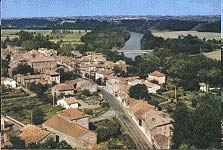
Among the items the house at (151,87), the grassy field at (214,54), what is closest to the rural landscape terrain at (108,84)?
the house at (151,87)

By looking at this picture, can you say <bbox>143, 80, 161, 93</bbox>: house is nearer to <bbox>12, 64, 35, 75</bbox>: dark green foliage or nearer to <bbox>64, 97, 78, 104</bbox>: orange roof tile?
<bbox>64, 97, 78, 104</bbox>: orange roof tile

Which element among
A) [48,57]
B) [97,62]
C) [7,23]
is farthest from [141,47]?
[7,23]

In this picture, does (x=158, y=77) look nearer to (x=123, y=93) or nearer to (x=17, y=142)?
(x=123, y=93)

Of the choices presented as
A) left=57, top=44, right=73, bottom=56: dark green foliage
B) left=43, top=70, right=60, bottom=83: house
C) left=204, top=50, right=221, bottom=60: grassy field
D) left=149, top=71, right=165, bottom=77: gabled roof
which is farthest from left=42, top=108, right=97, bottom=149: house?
left=204, top=50, right=221, bottom=60: grassy field

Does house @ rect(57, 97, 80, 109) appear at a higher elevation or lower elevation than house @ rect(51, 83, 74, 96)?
lower

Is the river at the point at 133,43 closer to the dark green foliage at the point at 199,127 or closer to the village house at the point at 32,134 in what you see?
the dark green foliage at the point at 199,127

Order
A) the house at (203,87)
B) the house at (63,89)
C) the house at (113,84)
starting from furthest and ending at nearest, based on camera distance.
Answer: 1. the house at (203,87)
2. the house at (113,84)
3. the house at (63,89)
